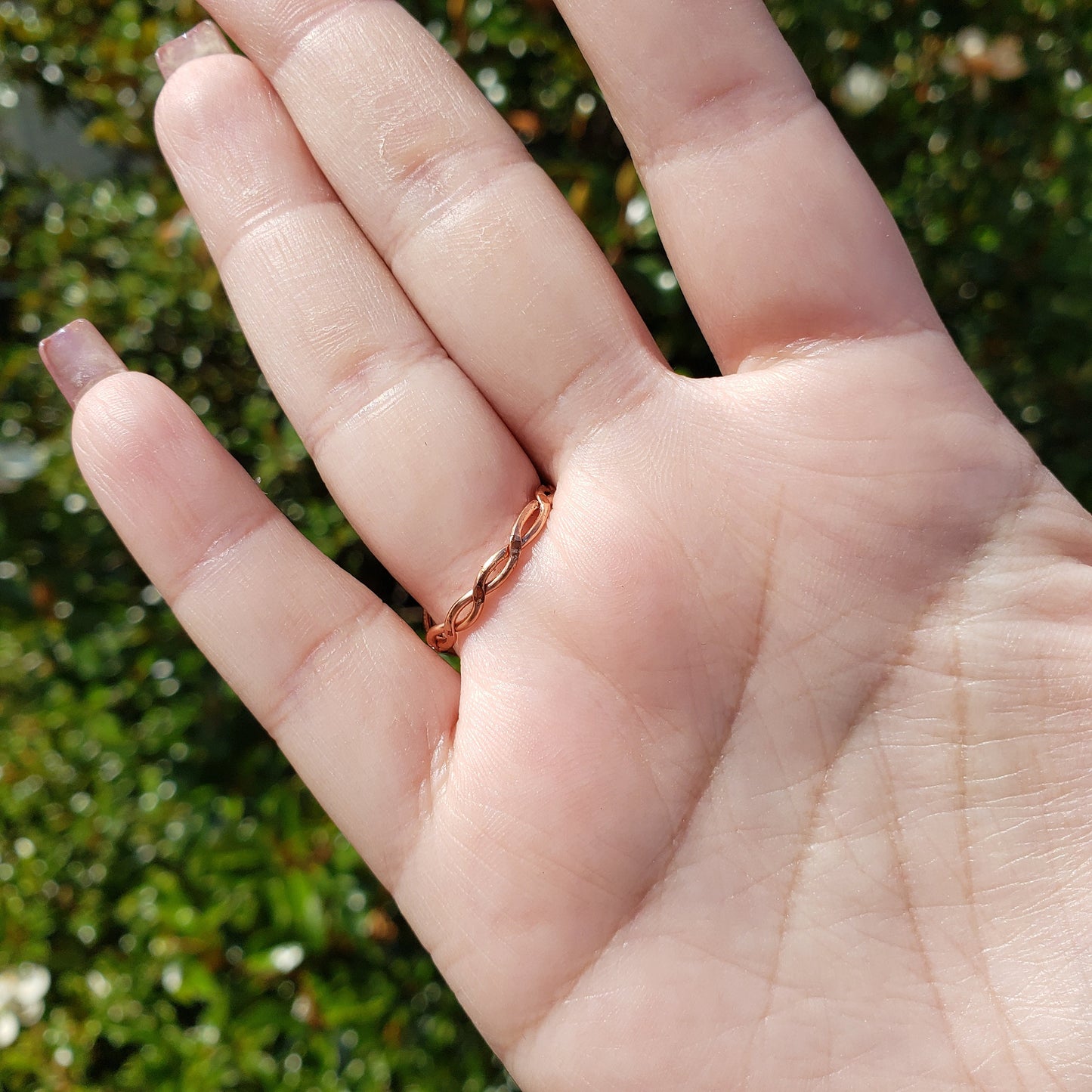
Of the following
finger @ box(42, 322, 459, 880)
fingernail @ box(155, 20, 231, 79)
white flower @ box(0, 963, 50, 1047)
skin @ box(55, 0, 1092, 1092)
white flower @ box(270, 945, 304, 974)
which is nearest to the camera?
skin @ box(55, 0, 1092, 1092)

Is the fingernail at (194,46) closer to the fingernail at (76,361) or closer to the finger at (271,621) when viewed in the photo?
the fingernail at (76,361)

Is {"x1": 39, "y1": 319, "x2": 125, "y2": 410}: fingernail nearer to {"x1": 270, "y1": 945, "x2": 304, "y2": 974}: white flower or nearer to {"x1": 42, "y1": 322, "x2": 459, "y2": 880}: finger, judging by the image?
{"x1": 42, "y1": 322, "x2": 459, "y2": 880}: finger

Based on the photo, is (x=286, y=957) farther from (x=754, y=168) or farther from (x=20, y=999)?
(x=754, y=168)

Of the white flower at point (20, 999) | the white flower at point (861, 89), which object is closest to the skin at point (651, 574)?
the white flower at point (861, 89)

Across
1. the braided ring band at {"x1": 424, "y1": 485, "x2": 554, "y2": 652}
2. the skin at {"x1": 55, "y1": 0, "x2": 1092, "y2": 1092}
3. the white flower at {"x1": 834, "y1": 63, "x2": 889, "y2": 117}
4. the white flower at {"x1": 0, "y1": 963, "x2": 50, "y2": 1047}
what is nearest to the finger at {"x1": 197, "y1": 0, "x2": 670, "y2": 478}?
the skin at {"x1": 55, "y1": 0, "x2": 1092, "y2": 1092}

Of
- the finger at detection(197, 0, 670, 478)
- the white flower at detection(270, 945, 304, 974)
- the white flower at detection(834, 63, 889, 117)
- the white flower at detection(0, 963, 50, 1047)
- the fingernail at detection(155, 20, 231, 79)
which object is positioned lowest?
the white flower at detection(270, 945, 304, 974)

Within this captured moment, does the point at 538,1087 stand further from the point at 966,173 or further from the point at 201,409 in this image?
the point at 966,173

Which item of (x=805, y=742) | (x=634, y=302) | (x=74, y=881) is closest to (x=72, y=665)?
(x=74, y=881)
